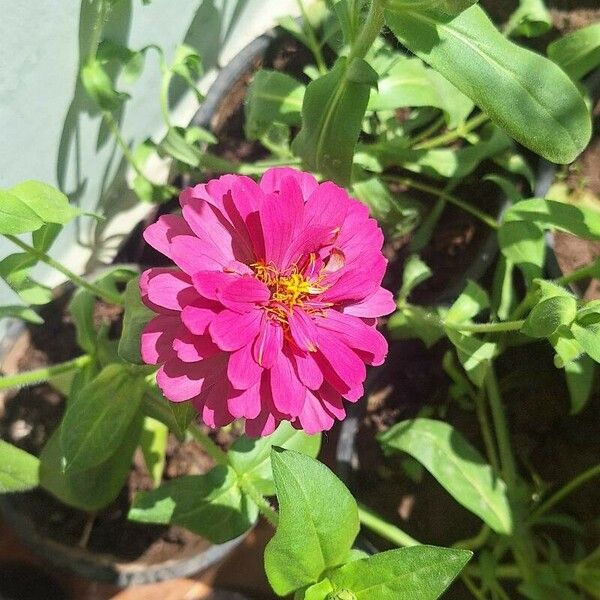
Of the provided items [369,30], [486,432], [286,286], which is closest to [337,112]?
[369,30]

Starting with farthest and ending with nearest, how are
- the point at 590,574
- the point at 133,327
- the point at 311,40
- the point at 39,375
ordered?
→ the point at 311,40 < the point at 590,574 < the point at 39,375 < the point at 133,327

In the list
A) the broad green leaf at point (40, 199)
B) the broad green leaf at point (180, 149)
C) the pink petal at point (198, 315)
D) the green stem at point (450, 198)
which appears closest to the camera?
the pink petal at point (198, 315)

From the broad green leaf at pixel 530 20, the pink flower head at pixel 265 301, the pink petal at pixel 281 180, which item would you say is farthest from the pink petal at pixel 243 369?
the broad green leaf at pixel 530 20

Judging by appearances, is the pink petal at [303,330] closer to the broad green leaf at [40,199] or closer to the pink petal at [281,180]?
the pink petal at [281,180]

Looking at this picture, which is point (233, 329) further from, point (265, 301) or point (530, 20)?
point (530, 20)

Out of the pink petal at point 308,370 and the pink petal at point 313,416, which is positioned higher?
the pink petal at point 308,370

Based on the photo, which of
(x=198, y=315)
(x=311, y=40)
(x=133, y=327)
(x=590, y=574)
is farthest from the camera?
(x=311, y=40)

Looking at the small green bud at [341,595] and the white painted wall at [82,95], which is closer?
the small green bud at [341,595]
